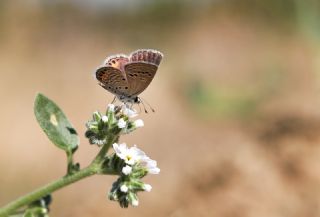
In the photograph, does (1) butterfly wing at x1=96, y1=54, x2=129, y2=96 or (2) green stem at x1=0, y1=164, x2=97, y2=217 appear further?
(1) butterfly wing at x1=96, y1=54, x2=129, y2=96

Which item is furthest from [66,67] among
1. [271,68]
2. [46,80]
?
[271,68]

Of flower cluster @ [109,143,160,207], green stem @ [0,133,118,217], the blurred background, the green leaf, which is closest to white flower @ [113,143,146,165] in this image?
flower cluster @ [109,143,160,207]

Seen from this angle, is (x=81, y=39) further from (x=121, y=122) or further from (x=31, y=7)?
(x=121, y=122)

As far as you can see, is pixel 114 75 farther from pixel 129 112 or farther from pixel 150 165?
pixel 150 165

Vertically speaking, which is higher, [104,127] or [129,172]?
[104,127]

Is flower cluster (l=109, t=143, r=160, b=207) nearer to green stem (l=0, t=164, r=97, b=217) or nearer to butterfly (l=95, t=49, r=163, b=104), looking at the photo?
green stem (l=0, t=164, r=97, b=217)

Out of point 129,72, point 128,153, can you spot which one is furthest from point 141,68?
point 128,153

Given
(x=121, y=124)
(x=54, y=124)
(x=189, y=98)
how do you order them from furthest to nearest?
(x=189, y=98)
(x=54, y=124)
(x=121, y=124)
